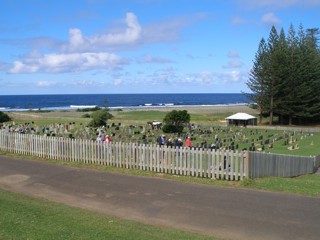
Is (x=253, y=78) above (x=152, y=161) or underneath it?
above

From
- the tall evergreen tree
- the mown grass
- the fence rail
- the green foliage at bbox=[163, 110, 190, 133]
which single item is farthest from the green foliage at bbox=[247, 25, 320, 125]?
the mown grass

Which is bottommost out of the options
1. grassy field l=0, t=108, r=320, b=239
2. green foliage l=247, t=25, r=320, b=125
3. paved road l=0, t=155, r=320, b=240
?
paved road l=0, t=155, r=320, b=240

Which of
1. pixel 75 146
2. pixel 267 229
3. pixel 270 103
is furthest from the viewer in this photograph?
pixel 270 103

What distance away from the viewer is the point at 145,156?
15242 millimetres

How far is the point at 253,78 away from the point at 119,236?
182 feet

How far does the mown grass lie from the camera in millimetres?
7539

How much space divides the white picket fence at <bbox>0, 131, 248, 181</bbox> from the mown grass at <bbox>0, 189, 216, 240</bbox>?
5.24 metres

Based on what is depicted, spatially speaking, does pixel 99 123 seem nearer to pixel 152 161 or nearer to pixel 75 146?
pixel 75 146

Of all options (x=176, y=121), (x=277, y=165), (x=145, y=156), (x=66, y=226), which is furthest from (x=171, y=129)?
(x=66, y=226)

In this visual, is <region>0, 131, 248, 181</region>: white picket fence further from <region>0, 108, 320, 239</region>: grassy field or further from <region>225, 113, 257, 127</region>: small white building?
<region>225, 113, 257, 127</region>: small white building

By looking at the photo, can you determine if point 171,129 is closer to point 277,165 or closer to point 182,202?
point 277,165

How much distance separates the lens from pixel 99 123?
42000 mm

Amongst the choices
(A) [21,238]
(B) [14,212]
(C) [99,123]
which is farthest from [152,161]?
(C) [99,123]

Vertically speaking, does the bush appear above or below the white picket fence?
below
